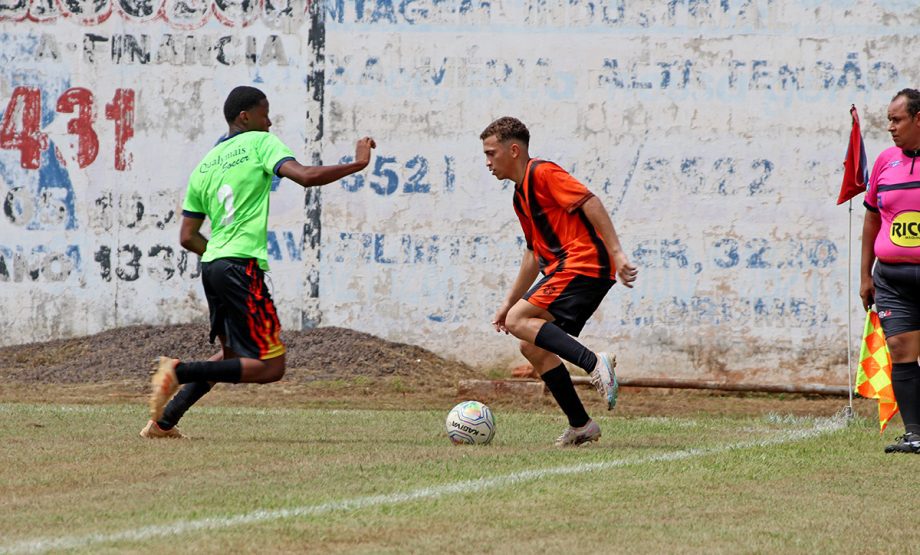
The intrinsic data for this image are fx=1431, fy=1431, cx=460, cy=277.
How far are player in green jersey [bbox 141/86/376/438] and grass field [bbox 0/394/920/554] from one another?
38 centimetres

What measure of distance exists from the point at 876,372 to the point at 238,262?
4.27 m

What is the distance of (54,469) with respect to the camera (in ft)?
22.5

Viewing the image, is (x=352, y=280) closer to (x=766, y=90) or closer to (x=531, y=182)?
(x=766, y=90)

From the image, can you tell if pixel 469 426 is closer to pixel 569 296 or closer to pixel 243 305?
pixel 569 296

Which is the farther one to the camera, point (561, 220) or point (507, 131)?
point (507, 131)

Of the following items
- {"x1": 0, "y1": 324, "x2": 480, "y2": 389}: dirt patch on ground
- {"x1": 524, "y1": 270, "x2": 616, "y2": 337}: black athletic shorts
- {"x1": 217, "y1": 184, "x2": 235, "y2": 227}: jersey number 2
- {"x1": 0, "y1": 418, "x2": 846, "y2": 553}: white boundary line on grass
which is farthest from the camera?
{"x1": 0, "y1": 324, "x2": 480, "y2": 389}: dirt patch on ground

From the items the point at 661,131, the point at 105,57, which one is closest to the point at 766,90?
the point at 661,131

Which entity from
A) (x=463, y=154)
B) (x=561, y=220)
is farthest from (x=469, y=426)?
(x=463, y=154)

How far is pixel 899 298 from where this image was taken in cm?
838

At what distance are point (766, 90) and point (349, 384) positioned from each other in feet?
18.0

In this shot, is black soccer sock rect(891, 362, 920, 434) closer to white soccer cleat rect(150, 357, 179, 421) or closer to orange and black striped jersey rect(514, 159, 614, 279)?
orange and black striped jersey rect(514, 159, 614, 279)

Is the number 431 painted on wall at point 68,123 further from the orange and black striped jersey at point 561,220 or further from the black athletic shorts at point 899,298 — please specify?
the black athletic shorts at point 899,298

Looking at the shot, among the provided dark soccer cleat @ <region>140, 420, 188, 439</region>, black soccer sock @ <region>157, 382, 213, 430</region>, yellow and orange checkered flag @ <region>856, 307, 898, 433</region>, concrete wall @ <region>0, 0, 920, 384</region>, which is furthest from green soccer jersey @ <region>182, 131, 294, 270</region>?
concrete wall @ <region>0, 0, 920, 384</region>

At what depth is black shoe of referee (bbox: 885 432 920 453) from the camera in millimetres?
8062
